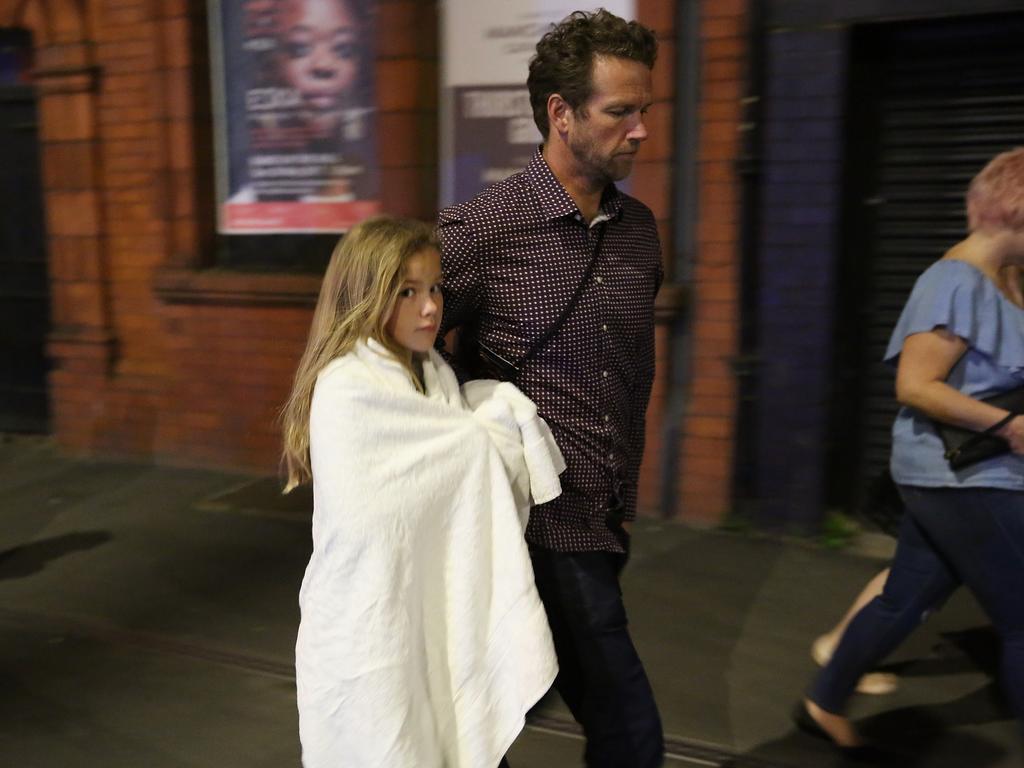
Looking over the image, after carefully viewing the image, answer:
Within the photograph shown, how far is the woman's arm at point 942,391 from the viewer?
9.57 ft

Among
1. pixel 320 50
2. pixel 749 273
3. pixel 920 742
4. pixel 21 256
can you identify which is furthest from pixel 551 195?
pixel 21 256

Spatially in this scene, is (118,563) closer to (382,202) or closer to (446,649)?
(382,202)

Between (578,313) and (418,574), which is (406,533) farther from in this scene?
(578,313)

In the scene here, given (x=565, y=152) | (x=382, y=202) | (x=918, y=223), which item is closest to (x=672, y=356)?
(x=918, y=223)

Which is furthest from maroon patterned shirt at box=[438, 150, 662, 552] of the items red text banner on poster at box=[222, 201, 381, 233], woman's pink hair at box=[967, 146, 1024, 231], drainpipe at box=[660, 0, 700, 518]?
red text banner on poster at box=[222, 201, 381, 233]

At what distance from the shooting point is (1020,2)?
4672mm

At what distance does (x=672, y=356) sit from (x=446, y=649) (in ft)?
11.5

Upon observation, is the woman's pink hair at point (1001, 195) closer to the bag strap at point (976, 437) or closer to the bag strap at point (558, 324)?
the bag strap at point (976, 437)

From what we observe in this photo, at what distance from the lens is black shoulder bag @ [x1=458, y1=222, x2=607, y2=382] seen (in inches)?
94.4

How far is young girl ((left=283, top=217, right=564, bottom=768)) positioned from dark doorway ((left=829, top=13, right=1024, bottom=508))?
3.50 meters

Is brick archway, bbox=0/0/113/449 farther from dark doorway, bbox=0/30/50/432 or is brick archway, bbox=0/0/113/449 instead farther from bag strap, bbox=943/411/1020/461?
bag strap, bbox=943/411/1020/461

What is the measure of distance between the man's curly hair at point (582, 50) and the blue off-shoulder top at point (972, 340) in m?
1.09

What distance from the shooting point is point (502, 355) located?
96.7 inches

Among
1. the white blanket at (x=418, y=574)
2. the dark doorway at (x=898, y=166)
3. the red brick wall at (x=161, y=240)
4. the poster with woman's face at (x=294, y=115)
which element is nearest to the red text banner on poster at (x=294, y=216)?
the poster with woman's face at (x=294, y=115)
